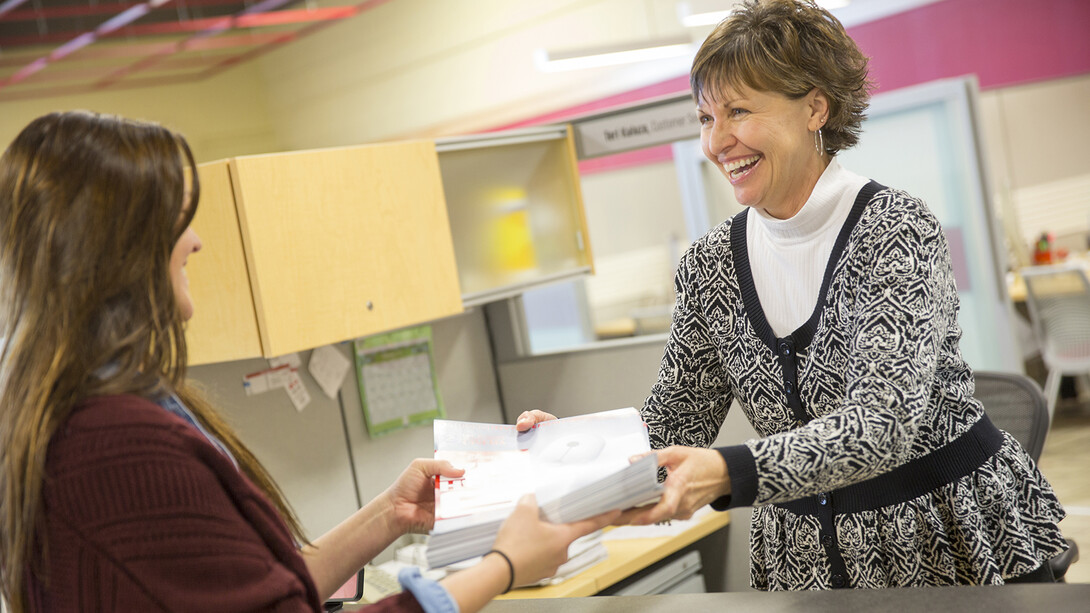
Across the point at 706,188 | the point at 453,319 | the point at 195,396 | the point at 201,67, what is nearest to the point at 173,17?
the point at 201,67

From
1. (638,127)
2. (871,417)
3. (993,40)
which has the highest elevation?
(993,40)

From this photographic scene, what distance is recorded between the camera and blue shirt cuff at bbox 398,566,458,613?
A: 1.01 m

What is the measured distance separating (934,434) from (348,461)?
1.69 metres

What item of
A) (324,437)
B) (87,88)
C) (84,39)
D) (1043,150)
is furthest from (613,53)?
(87,88)

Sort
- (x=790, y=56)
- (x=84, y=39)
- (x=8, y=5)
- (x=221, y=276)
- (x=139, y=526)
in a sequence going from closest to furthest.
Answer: (x=139, y=526), (x=790, y=56), (x=221, y=276), (x=8, y=5), (x=84, y=39)

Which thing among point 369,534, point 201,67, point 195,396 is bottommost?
point 369,534

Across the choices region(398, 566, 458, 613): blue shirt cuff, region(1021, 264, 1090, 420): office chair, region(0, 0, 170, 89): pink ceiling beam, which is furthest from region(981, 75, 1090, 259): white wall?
region(0, 0, 170, 89): pink ceiling beam

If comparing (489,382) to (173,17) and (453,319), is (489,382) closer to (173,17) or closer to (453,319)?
(453,319)

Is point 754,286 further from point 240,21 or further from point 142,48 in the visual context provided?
point 142,48

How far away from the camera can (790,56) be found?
53.4 inches

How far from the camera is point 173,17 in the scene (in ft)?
31.1

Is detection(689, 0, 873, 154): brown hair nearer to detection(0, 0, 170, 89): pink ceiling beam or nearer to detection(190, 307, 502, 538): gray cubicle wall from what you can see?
detection(190, 307, 502, 538): gray cubicle wall

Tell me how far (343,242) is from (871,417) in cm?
134

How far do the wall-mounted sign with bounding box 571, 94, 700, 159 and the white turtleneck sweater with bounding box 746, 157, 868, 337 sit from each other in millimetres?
1259
